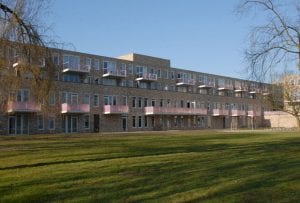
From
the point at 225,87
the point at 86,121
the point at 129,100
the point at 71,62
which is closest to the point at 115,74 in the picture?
the point at 129,100

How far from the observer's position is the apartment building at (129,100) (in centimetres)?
4812

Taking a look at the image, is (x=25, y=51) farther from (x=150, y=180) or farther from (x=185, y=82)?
(x=185, y=82)

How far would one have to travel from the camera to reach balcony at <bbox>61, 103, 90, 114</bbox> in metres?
49.5

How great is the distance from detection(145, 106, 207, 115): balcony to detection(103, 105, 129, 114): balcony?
607 cm

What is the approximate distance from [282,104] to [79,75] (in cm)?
3298

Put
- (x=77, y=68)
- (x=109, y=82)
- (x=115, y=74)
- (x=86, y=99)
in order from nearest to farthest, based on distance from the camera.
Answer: (x=77, y=68), (x=86, y=99), (x=115, y=74), (x=109, y=82)

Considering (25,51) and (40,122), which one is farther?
(40,122)

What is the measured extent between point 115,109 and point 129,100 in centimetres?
455

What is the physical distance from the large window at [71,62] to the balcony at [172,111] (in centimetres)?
1389

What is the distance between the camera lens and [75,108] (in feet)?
166

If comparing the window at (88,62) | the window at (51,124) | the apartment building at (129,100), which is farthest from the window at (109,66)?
the window at (51,124)

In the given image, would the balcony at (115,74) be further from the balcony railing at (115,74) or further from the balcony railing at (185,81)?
the balcony railing at (185,81)

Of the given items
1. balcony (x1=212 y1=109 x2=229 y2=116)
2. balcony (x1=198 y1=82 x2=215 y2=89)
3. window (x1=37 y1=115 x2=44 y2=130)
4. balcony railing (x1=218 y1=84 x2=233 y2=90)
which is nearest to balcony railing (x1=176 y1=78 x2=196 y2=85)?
balcony (x1=198 y1=82 x2=215 y2=89)

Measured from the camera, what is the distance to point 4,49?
46.7ft
